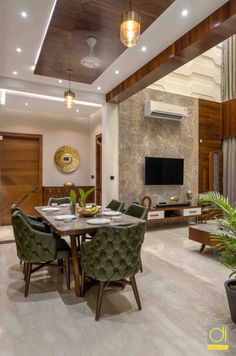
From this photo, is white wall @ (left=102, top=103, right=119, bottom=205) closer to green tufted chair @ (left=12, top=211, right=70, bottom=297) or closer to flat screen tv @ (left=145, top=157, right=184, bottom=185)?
flat screen tv @ (left=145, top=157, right=184, bottom=185)

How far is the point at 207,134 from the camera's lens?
675 cm

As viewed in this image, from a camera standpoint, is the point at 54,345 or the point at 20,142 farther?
the point at 20,142

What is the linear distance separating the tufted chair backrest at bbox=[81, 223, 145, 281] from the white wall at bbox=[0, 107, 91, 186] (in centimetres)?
463

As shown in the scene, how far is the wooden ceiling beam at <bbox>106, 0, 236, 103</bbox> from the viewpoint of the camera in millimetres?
2609

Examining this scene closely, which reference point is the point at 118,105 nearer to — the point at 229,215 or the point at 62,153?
the point at 62,153

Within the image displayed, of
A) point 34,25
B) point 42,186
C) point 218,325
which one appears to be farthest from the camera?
point 42,186

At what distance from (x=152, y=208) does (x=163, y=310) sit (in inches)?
132

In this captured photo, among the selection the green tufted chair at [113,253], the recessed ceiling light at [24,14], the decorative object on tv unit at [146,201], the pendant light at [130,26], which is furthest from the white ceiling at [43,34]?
the decorative object on tv unit at [146,201]

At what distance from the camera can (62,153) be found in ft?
21.7

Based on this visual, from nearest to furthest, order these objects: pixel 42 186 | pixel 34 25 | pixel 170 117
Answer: pixel 34 25 → pixel 170 117 → pixel 42 186

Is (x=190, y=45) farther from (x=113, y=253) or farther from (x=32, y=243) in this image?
(x=32, y=243)

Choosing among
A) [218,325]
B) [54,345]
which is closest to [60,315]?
[54,345]

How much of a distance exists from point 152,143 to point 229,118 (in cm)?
260

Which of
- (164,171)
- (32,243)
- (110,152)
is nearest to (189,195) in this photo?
(164,171)
